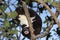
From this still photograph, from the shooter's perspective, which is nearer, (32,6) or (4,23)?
(4,23)

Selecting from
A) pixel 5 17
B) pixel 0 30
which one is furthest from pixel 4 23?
pixel 0 30

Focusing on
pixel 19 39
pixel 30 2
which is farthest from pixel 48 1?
pixel 19 39

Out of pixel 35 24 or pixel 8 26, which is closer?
pixel 8 26

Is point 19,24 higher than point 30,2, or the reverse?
point 30,2

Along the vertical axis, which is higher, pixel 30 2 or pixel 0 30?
pixel 30 2

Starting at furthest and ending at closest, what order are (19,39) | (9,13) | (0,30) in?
(19,39) → (0,30) → (9,13)

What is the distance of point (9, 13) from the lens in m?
1.55

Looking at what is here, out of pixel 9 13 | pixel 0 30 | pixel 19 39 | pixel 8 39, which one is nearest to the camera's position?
pixel 9 13

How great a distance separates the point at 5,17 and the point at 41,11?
451mm

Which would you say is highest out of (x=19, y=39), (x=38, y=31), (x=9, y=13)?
(x=9, y=13)

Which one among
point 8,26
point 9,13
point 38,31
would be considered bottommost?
point 38,31

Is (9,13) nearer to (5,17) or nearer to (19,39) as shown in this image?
(5,17)

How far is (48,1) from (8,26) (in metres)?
0.34

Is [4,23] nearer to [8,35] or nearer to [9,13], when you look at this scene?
[9,13]
